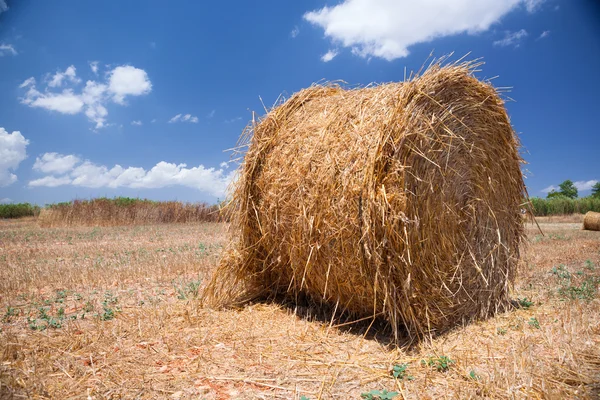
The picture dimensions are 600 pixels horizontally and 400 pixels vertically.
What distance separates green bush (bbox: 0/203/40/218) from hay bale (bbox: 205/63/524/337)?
4311 centimetres

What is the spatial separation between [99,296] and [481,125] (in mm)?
5365

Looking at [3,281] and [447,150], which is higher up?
[447,150]

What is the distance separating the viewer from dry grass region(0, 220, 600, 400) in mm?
3039

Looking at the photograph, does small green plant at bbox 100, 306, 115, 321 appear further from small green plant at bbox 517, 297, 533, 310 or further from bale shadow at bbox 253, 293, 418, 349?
small green plant at bbox 517, 297, 533, 310

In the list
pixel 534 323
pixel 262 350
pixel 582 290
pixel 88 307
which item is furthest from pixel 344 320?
pixel 582 290

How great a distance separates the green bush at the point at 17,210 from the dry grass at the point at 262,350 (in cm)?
4215

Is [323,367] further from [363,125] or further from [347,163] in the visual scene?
[363,125]

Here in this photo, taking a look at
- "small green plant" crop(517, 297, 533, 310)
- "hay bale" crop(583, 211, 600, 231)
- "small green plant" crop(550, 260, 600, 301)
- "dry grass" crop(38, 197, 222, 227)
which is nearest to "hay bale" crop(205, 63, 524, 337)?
"small green plant" crop(517, 297, 533, 310)

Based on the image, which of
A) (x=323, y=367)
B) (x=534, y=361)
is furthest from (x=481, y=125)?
(x=323, y=367)

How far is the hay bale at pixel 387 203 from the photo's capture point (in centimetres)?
373

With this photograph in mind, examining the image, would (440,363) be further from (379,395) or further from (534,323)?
(534,323)

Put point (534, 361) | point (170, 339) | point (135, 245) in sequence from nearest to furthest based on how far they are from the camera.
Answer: point (534, 361) → point (170, 339) → point (135, 245)

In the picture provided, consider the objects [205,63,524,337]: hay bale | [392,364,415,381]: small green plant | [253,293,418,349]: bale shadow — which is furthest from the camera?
[253,293,418,349]: bale shadow

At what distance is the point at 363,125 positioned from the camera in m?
4.02
